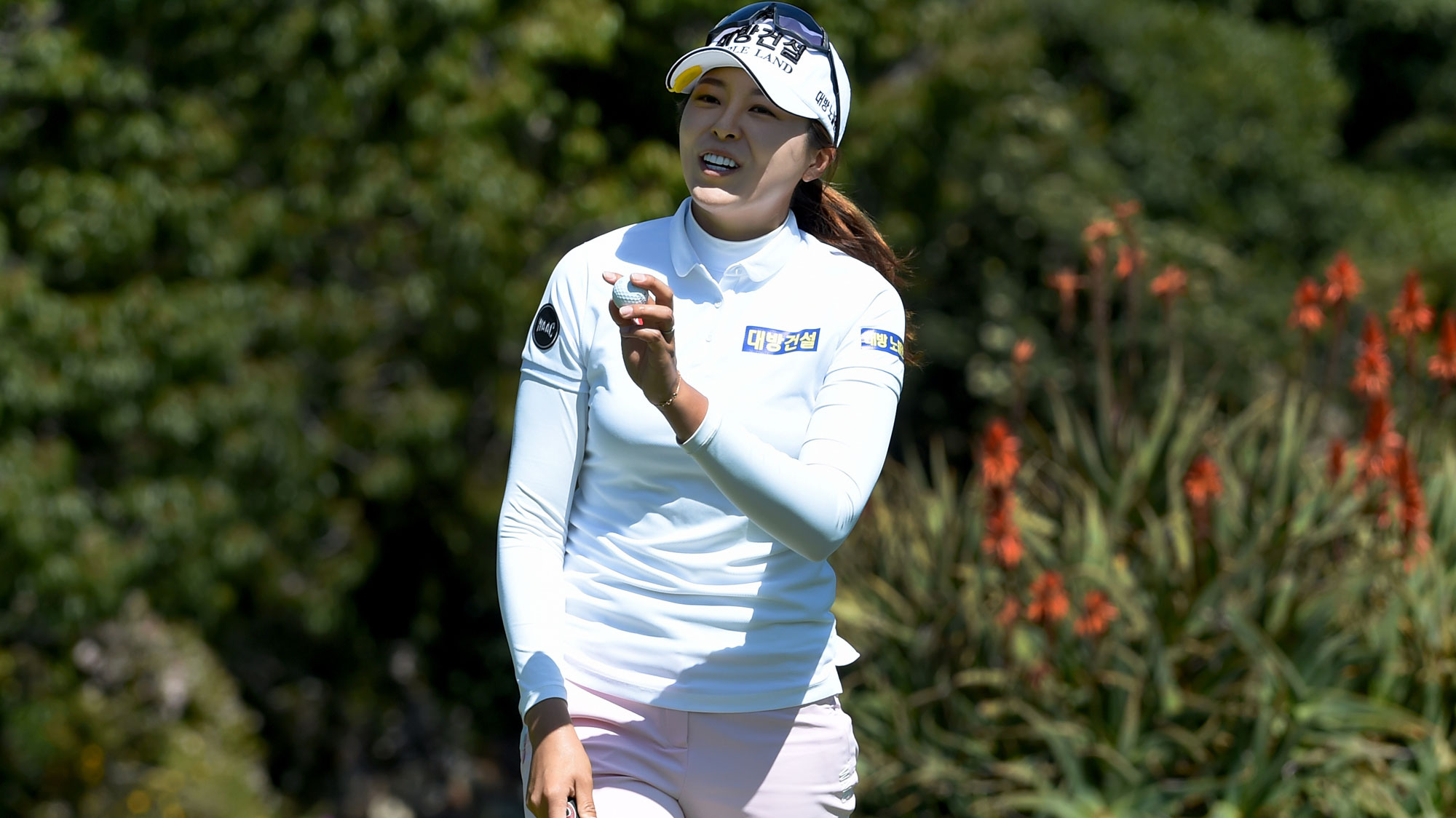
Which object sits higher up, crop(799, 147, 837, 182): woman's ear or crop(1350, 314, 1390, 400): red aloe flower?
crop(799, 147, 837, 182): woman's ear

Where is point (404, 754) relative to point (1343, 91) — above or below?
below

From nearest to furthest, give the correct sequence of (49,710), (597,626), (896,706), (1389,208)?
(597,626), (896,706), (49,710), (1389,208)

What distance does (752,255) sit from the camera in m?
2.12

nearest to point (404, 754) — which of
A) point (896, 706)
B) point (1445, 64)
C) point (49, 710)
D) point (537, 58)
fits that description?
point (49, 710)

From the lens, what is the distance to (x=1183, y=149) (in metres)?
12.0

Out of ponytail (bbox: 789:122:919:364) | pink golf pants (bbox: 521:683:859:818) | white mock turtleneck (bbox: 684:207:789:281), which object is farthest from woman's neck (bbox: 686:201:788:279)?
pink golf pants (bbox: 521:683:859:818)

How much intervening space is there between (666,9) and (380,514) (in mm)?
3741

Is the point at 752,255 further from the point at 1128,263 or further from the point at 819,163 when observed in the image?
the point at 1128,263

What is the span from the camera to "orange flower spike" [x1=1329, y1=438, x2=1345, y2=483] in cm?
453

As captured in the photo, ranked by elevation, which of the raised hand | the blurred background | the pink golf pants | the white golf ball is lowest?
the blurred background

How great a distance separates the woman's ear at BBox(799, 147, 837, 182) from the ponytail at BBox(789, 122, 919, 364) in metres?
0.06

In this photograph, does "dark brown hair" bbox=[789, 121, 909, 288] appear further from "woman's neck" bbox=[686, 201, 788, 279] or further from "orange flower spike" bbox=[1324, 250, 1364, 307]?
"orange flower spike" bbox=[1324, 250, 1364, 307]

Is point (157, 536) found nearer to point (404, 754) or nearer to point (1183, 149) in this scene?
point (404, 754)

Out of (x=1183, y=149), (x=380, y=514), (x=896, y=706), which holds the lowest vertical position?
(x=380, y=514)
